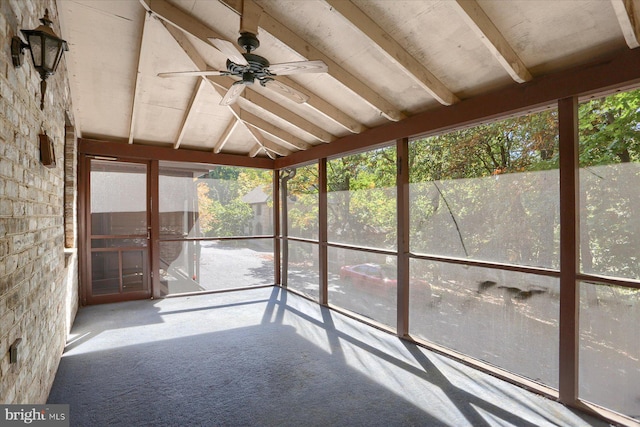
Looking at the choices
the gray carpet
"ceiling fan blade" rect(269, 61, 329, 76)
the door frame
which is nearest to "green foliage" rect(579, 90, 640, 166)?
the gray carpet

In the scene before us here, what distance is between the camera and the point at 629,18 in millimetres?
2158

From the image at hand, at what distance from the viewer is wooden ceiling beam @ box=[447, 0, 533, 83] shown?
2.37 meters

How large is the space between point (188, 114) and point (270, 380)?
3999 mm

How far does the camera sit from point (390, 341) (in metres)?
Answer: 4.18

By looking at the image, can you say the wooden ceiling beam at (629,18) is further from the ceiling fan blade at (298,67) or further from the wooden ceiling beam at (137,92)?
the wooden ceiling beam at (137,92)

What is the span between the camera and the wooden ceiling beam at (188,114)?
4.49 meters

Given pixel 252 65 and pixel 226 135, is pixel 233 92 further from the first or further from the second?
pixel 226 135

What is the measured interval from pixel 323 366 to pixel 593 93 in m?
3.51

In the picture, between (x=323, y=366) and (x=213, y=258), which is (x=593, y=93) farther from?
(x=213, y=258)

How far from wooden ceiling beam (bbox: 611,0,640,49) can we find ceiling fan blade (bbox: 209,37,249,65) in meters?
2.54

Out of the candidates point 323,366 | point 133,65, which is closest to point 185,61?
point 133,65

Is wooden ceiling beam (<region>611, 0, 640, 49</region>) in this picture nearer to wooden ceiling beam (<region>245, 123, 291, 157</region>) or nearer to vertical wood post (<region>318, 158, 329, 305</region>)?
vertical wood post (<region>318, 158, 329, 305</region>)

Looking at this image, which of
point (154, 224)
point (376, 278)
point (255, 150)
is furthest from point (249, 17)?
point (154, 224)

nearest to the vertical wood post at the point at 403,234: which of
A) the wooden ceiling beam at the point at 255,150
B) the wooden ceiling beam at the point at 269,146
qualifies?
the wooden ceiling beam at the point at 269,146
